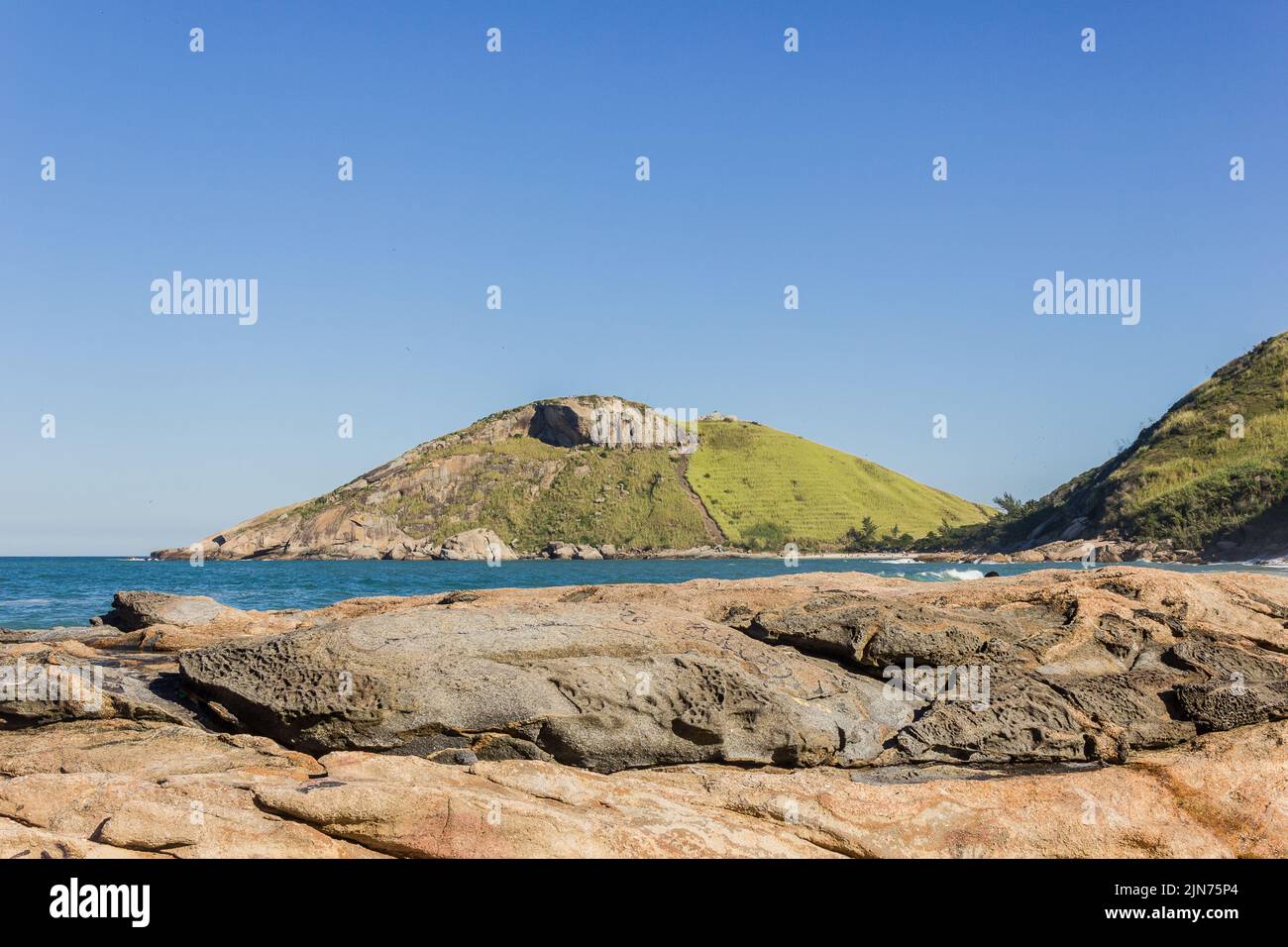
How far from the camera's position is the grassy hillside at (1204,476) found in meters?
88.1

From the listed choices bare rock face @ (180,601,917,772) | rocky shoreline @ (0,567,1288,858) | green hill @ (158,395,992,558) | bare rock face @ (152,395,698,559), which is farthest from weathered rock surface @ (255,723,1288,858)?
green hill @ (158,395,992,558)

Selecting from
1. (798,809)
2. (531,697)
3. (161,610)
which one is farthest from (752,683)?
(161,610)

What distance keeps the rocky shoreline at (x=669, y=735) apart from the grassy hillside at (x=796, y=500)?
490ft

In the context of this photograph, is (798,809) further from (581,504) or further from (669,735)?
(581,504)

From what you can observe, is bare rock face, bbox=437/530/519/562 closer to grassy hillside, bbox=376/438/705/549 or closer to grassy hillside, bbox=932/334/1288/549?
grassy hillside, bbox=376/438/705/549

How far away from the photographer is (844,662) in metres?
12.5

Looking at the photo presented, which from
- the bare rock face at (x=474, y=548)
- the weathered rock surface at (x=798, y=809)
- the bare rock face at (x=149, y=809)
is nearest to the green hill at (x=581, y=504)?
the bare rock face at (x=474, y=548)

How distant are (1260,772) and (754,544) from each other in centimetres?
15190

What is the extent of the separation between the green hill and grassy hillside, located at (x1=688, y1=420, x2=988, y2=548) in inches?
11.7

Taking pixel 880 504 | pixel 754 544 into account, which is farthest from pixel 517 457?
pixel 880 504

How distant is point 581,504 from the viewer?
175750mm

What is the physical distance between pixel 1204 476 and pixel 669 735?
10569 cm

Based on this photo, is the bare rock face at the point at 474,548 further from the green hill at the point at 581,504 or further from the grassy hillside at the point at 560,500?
the grassy hillside at the point at 560,500
